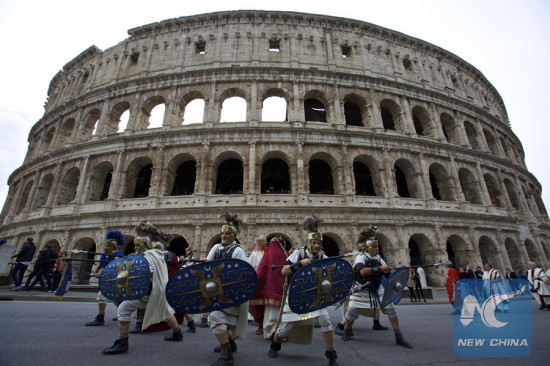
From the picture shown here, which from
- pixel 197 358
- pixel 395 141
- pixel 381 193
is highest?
pixel 395 141

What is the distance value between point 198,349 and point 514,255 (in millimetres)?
22842

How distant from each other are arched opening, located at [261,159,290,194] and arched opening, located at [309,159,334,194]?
195 centimetres

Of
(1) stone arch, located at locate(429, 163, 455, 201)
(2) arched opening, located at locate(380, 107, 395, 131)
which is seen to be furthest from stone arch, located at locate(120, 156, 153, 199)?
(1) stone arch, located at locate(429, 163, 455, 201)

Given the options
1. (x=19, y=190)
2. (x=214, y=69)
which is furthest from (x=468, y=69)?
(x=19, y=190)

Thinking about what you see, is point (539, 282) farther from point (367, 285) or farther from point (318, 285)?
point (318, 285)

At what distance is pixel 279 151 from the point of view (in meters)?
15.3

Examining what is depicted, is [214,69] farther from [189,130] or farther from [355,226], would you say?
[355,226]

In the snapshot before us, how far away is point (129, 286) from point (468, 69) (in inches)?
1268

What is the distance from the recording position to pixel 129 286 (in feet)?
10.8

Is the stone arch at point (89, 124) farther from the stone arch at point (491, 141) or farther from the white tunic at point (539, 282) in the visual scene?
the stone arch at point (491, 141)

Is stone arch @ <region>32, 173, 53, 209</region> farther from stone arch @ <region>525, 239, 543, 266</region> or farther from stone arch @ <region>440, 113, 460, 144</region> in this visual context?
stone arch @ <region>525, 239, 543, 266</region>

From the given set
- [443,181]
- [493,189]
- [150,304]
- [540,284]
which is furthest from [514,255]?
[150,304]

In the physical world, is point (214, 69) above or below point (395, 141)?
above

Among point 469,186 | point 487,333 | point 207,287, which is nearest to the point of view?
point 207,287
